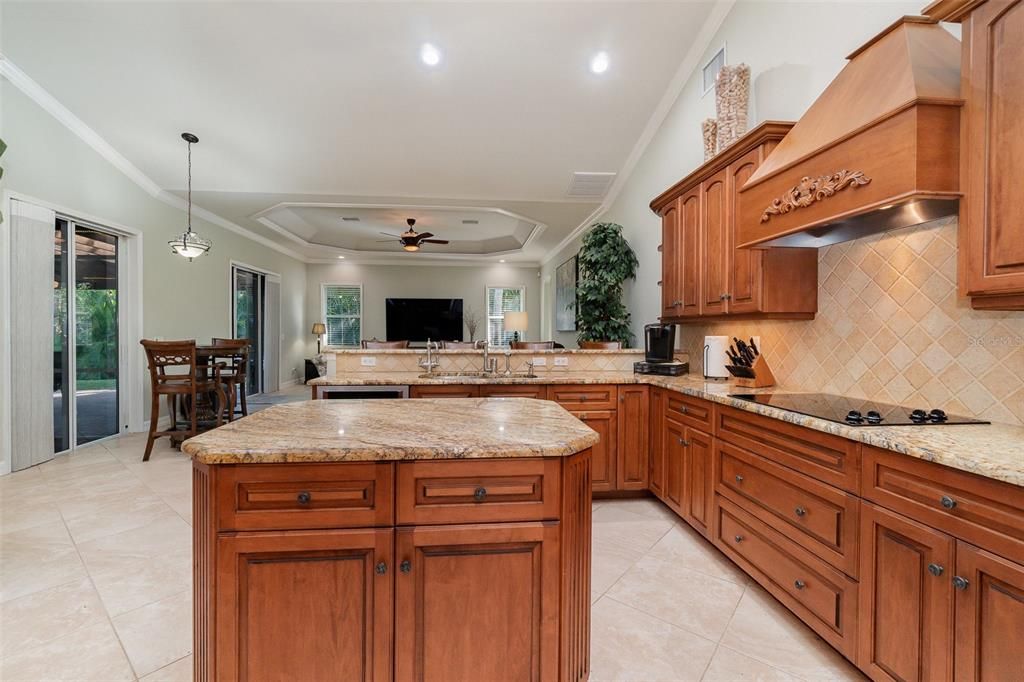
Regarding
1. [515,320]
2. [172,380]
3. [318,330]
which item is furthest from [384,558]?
[318,330]

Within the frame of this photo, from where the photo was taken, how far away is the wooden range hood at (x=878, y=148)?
54.4 inches

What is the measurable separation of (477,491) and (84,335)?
552 cm

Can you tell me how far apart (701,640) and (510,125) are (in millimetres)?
4226

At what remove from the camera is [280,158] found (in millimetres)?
4727

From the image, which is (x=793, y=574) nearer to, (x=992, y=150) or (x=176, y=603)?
(x=992, y=150)

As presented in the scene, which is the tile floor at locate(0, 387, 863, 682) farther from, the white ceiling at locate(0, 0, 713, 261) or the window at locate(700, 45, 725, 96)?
the white ceiling at locate(0, 0, 713, 261)

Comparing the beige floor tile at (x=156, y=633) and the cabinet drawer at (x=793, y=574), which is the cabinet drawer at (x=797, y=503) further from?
the beige floor tile at (x=156, y=633)

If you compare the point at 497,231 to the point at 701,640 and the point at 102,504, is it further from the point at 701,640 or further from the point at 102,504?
the point at 701,640

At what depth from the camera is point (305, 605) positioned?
44.3 inches

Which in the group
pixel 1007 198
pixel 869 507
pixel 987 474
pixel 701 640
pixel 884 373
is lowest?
pixel 701 640

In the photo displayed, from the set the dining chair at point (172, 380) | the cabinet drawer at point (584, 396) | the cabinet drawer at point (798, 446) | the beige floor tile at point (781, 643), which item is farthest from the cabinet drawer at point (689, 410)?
the dining chair at point (172, 380)

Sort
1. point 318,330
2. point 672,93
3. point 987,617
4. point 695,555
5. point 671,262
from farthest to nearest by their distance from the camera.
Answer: point 318,330, point 672,93, point 671,262, point 695,555, point 987,617

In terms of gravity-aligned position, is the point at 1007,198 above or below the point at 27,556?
above

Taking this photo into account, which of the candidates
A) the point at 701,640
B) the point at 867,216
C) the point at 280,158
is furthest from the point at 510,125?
the point at 701,640
